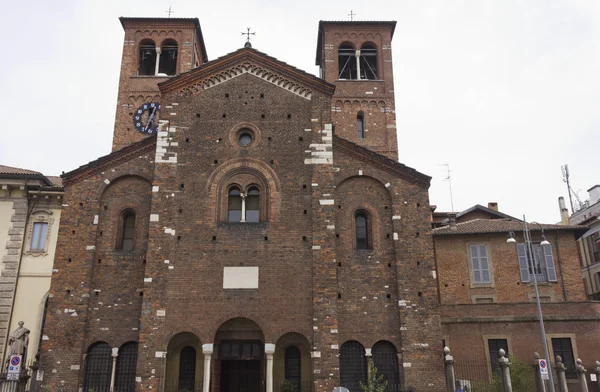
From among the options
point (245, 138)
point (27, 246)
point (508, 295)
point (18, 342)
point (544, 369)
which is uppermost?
point (245, 138)

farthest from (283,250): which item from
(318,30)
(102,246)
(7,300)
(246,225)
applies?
(318,30)

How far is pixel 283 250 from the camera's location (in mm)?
20547

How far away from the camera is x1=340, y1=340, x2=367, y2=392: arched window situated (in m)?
19.9

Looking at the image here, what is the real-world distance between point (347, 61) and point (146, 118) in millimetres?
12203

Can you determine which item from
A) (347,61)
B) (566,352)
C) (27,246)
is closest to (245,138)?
(27,246)

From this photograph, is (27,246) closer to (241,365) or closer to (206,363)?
(206,363)

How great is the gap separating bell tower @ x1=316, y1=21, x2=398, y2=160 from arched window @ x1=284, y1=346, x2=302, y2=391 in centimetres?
1395

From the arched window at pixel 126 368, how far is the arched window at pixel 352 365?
23.9ft

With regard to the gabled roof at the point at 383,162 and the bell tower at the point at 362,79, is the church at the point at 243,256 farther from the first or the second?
the bell tower at the point at 362,79

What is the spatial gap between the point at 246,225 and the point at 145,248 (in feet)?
12.8

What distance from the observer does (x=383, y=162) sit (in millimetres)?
22297

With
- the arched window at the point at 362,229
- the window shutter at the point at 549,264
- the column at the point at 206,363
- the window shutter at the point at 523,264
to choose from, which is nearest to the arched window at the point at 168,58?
the arched window at the point at 362,229

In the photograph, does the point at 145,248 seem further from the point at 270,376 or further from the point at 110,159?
the point at 270,376

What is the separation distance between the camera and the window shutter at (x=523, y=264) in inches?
1036
